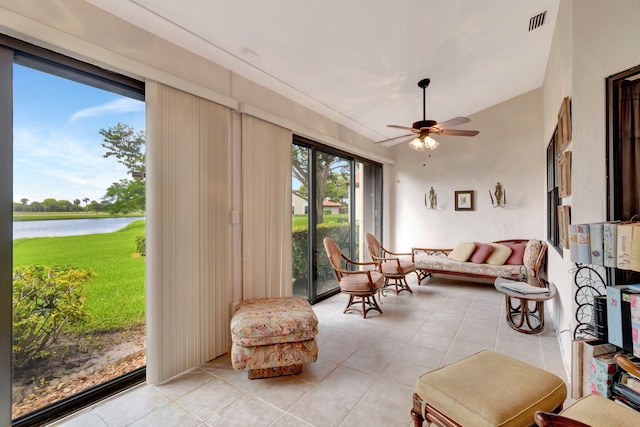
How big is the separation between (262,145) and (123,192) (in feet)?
4.55

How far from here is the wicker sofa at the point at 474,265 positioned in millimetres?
4189

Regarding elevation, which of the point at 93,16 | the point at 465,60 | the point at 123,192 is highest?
the point at 465,60

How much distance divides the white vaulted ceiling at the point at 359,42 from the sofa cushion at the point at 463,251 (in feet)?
8.71

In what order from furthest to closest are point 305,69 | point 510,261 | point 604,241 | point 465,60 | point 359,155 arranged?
point 359,155 < point 510,261 < point 465,60 < point 305,69 < point 604,241

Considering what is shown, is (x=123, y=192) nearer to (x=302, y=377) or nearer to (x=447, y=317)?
(x=302, y=377)

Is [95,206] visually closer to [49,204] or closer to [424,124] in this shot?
[49,204]

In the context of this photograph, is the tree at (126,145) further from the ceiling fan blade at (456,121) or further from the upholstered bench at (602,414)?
the ceiling fan blade at (456,121)

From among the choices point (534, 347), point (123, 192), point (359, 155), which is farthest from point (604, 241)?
point (359, 155)

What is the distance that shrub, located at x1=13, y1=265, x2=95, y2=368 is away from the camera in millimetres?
1747

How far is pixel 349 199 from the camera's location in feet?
16.4

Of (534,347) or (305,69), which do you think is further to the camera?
(305,69)

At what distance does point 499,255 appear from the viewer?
4.89 metres

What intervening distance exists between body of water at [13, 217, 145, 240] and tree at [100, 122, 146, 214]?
96 mm

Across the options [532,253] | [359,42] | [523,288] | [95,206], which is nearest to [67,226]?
[95,206]
